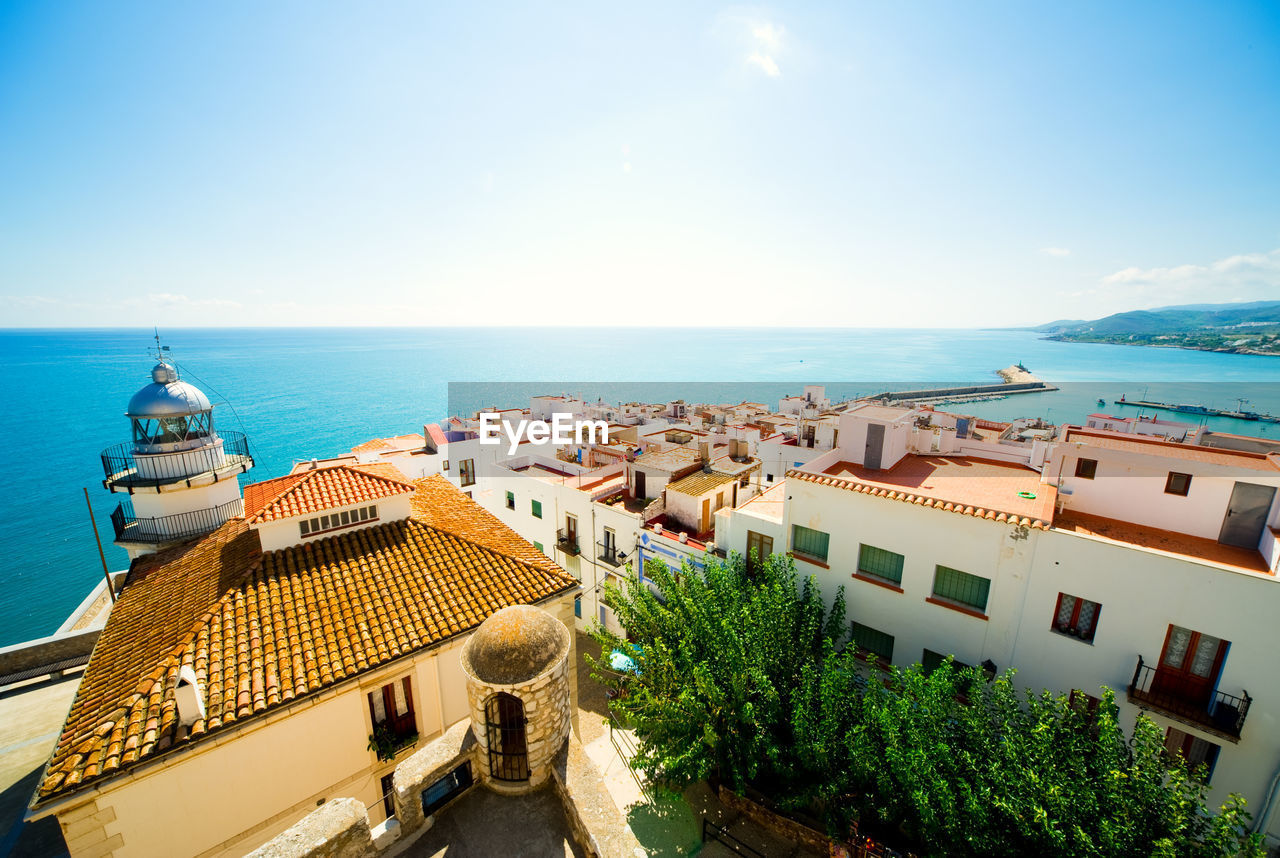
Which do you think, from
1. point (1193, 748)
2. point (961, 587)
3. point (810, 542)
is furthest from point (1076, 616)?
point (810, 542)

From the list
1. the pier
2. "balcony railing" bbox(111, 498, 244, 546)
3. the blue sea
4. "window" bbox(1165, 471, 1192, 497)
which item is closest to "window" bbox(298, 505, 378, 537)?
"balcony railing" bbox(111, 498, 244, 546)

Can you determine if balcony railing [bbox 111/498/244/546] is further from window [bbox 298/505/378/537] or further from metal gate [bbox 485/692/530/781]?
metal gate [bbox 485/692/530/781]

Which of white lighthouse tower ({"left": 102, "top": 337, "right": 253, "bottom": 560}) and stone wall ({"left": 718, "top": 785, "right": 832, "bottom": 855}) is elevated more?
white lighthouse tower ({"left": 102, "top": 337, "right": 253, "bottom": 560})

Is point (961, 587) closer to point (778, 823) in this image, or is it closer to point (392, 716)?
point (778, 823)

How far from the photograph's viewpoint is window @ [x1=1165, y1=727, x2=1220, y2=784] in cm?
1097

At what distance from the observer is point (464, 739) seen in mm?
7727

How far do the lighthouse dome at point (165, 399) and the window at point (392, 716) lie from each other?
12434mm

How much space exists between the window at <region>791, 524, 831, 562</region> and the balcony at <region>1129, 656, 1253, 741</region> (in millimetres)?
7143

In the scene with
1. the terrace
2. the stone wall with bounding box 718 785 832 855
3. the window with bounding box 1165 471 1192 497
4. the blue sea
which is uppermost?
the window with bounding box 1165 471 1192 497

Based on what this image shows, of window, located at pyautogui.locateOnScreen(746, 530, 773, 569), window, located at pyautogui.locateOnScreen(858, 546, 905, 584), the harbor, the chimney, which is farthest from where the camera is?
the harbor

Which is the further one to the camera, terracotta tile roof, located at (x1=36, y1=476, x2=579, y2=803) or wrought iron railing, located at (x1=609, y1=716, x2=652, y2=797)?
wrought iron railing, located at (x1=609, y1=716, x2=652, y2=797)

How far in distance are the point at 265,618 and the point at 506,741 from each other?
5996 mm

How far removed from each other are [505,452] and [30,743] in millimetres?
21475

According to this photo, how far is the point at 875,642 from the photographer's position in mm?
14797
